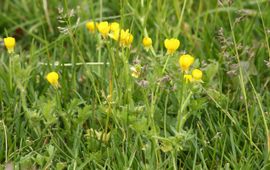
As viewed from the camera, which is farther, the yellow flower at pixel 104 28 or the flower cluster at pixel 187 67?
the yellow flower at pixel 104 28

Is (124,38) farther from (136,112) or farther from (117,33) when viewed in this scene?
(136,112)

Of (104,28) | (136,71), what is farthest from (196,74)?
(104,28)

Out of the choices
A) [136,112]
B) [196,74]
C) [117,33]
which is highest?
[117,33]

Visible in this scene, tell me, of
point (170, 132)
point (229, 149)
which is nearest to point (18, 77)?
point (170, 132)

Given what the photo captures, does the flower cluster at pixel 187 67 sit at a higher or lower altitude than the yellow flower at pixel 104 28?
lower

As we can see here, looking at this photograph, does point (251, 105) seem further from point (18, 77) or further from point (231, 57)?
point (18, 77)

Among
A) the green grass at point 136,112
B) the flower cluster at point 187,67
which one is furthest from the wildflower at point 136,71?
the flower cluster at point 187,67

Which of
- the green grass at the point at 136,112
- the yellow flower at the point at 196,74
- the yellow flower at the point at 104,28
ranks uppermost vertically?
the yellow flower at the point at 104,28

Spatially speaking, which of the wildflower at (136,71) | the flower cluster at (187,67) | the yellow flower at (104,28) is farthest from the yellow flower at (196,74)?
the yellow flower at (104,28)

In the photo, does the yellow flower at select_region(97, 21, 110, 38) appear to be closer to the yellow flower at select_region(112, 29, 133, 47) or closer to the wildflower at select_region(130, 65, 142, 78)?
the yellow flower at select_region(112, 29, 133, 47)

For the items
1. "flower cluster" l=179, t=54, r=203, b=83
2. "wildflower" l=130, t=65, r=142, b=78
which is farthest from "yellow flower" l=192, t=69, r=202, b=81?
"wildflower" l=130, t=65, r=142, b=78

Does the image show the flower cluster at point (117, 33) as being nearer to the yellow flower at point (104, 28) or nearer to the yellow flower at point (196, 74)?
the yellow flower at point (104, 28)
